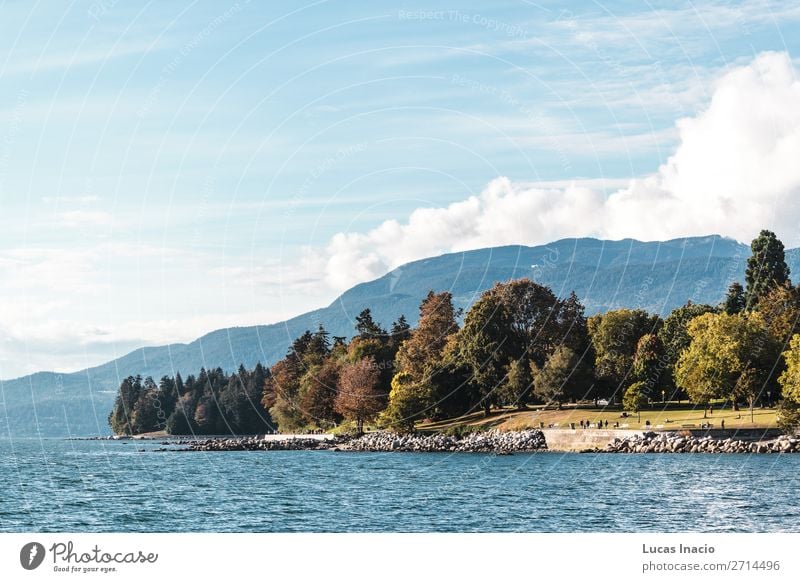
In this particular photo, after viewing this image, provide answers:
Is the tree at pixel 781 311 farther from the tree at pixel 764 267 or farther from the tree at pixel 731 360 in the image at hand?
the tree at pixel 764 267

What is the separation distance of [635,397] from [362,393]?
123 feet

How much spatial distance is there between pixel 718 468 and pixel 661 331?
6137cm

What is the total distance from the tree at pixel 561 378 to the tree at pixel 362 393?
25.2 meters

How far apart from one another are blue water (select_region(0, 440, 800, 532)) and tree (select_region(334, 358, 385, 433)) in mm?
38818

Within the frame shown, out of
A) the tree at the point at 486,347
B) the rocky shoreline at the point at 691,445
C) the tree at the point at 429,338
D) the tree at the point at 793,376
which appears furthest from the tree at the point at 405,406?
the tree at the point at 793,376

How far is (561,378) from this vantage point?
11462cm

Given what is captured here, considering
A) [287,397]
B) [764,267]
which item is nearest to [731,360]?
[764,267]

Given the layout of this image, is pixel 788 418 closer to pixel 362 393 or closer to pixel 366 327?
pixel 362 393

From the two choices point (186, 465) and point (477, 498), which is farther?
point (186, 465)

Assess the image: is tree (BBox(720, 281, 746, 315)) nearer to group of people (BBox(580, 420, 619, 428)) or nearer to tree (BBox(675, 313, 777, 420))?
tree (BBox(675, 313, 777, 420))

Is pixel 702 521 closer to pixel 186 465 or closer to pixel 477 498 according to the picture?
pixel 477 498

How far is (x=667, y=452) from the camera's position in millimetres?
91875
